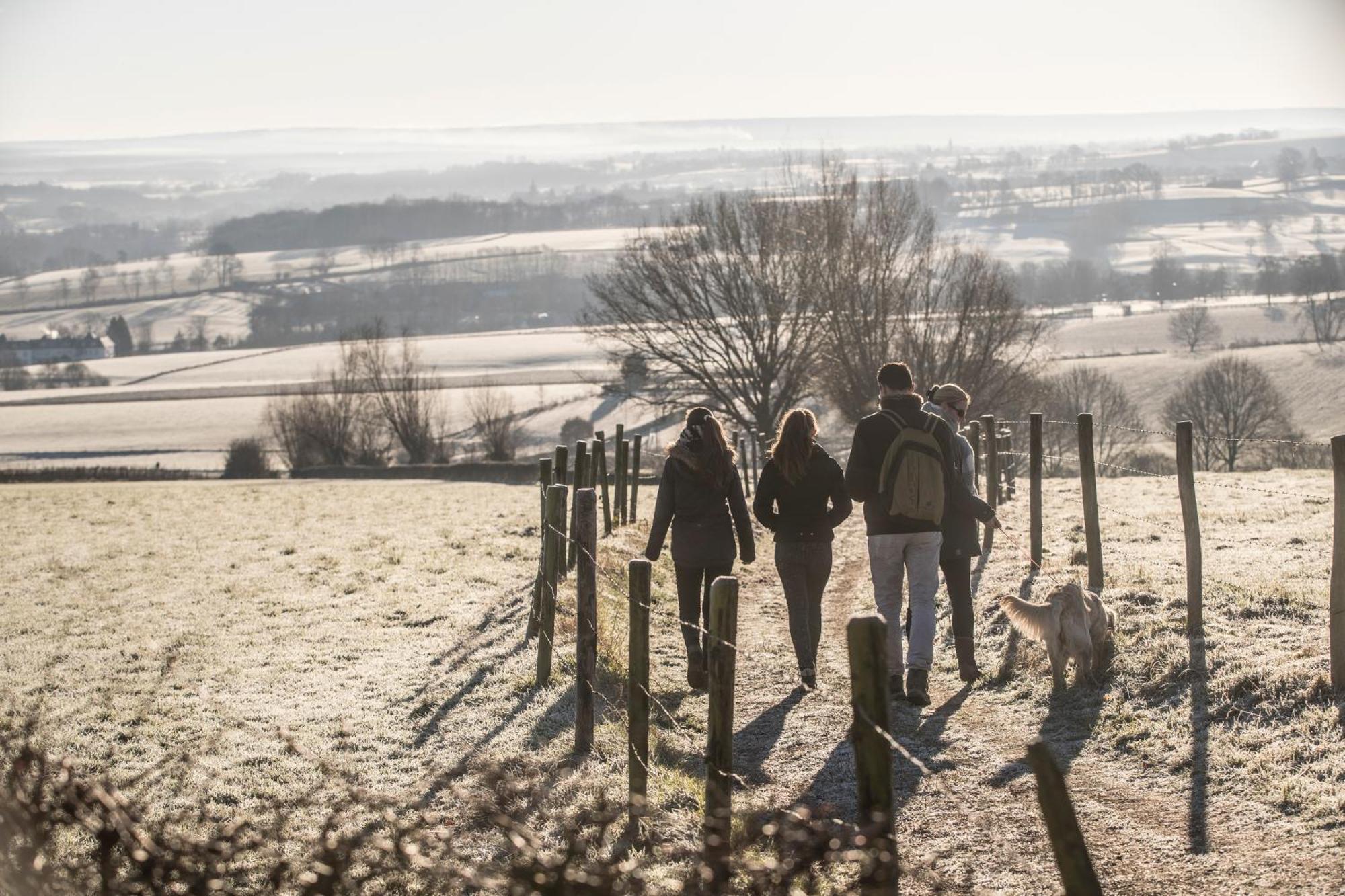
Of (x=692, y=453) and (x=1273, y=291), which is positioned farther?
(x=1273, y=291)

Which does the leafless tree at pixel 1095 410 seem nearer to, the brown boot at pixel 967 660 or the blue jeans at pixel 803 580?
the brown boot at pixel 967 660

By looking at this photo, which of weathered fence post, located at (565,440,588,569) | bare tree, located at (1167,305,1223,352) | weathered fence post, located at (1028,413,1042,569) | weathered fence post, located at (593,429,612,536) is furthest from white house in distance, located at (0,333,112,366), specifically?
weathered fence post, located at (1028,413,1042,569)

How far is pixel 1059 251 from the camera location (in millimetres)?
193625

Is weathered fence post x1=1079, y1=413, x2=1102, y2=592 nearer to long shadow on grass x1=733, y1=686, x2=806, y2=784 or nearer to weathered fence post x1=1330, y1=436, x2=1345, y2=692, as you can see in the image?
weathered fence post x1=1330, y1=436, x2=1345, y2=692

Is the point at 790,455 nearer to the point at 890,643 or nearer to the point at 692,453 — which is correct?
the point at 692,453

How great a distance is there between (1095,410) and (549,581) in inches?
2674

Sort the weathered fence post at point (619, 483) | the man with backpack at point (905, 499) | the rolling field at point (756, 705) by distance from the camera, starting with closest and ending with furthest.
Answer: the rolling field at point (756, 705) < the man with backpack at point (905, 499) < the weathered fence post at point (619, 483)

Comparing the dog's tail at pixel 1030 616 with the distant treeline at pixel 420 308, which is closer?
the dog's tail at pixel 1030 616

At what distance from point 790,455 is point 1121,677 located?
2.87 meters

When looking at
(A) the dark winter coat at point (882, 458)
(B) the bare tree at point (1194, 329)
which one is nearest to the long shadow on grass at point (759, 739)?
(A) the dark winter coat at point (882, 458)

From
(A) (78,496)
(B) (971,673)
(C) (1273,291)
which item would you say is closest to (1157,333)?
(C) (1273,291)

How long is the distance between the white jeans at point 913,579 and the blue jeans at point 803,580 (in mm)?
509

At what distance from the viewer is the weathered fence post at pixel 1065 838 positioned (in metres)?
3.28

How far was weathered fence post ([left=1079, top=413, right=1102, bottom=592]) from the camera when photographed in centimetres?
1206
